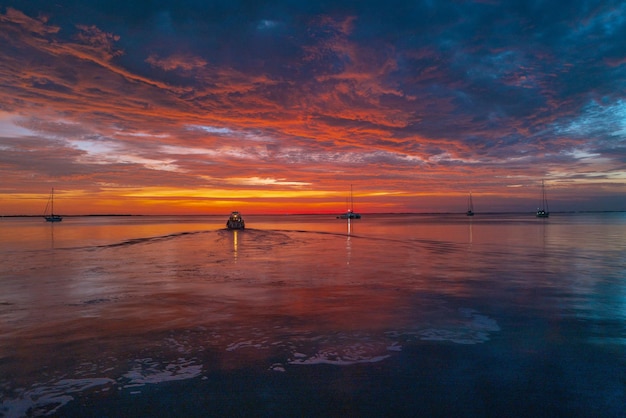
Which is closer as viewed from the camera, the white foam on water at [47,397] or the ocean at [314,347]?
the white foam on water at [47,397]

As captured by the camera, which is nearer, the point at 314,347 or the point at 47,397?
the point at 47,397

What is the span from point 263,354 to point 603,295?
14.1 m

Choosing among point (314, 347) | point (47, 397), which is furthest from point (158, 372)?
point (314, 347)

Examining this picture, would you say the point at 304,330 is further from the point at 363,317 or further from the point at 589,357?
the point at 589,357

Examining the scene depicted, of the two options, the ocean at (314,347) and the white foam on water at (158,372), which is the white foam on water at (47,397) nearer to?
the ocean at (314,347)

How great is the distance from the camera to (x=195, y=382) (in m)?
7.71

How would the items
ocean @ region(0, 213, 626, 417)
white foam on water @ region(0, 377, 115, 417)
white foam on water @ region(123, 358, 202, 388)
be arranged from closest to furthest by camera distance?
white foam on water @ region(0, 377, 115, 417) → ocean @ region(0, 213, 626, 417) → white foam on water @ region(123, 358, 202, 388)

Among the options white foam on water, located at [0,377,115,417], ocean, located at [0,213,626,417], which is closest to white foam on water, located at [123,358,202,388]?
ocean, located at [0,213,626,417]

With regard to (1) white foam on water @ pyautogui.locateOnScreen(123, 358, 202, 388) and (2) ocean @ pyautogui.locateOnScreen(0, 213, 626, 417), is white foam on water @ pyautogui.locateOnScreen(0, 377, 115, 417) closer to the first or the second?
(2) ocean @ pyautogui.locateOnScreen(0, 213, 626, 417)

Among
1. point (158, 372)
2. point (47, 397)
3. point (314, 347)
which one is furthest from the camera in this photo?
point (314, 347)

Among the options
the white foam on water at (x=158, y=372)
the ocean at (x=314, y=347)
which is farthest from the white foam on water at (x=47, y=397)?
the white foam on water at (x=158, y=372)

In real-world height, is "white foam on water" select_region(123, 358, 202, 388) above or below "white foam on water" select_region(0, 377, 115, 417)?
above

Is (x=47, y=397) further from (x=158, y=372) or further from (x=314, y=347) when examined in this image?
(x=314, y=347)

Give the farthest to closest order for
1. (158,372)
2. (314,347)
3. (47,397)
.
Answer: (314,347), (158,372), (47,397)
